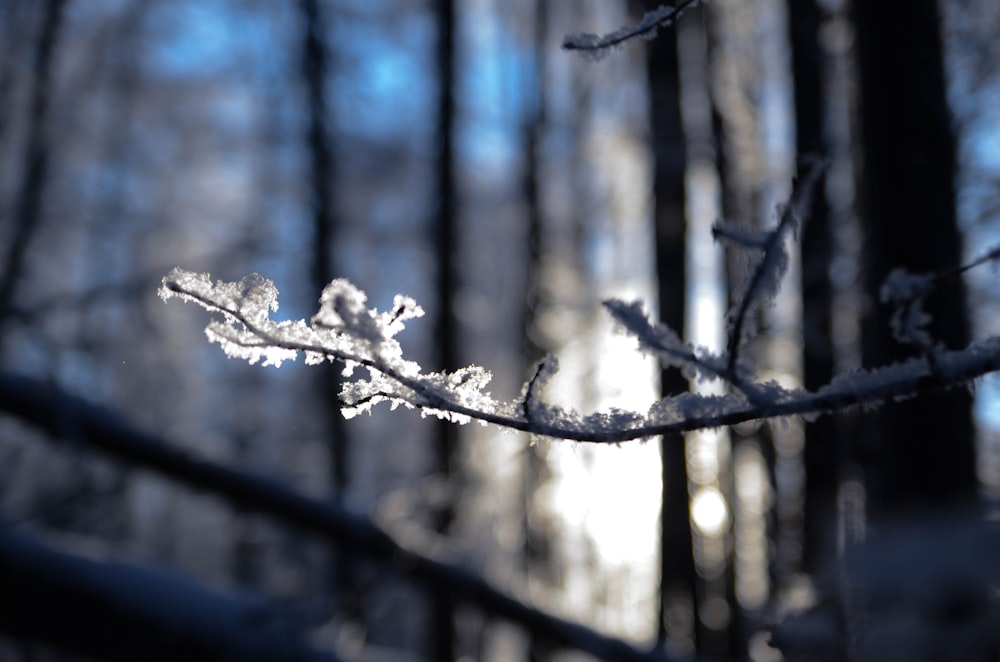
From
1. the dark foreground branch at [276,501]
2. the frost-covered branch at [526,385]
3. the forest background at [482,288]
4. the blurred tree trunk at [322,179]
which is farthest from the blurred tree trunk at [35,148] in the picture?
the frost-covered branch at [526,385]

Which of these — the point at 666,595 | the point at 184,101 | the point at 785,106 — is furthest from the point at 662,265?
the point at 184,101

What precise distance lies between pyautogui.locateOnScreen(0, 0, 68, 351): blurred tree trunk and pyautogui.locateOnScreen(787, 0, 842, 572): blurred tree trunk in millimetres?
5318

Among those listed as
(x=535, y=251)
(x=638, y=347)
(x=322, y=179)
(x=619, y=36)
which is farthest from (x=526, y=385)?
(x=535, y=251)

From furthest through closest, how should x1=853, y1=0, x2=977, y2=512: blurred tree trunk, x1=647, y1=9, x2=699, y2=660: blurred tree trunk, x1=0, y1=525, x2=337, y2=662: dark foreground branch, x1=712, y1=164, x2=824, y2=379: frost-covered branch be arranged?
x1=647, y1=9, x2=699, y2=660: blurred tree trunk < x1=853, y1=0, x2=977, y2=512: blurred tree trunk < x1=0, y1=525, x2=337, y2=662: dark foreground branch < x1=712, y1=164, x2=824, y2=379: frost-covered branch

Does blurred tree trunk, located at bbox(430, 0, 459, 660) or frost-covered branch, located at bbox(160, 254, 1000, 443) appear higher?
blurred tree trunk, located at bbox(430, 0, 459, 660)

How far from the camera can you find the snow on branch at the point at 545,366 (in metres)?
0.82

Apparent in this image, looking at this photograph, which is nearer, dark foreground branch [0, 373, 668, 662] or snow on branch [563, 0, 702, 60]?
snow on branch [563, 0, 702, 60]

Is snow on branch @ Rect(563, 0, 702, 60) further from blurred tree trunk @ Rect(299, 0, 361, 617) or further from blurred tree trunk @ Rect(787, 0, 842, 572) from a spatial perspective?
blurred tree trunk @ Rect(299, 0, 361, 617)

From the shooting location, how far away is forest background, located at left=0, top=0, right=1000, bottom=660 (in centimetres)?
243

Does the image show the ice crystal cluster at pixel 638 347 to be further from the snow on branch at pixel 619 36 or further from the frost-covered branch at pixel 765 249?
the snow on branch at pixel 619 36

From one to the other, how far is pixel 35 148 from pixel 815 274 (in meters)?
6.20

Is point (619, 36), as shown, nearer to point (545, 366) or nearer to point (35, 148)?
point (545, 366)

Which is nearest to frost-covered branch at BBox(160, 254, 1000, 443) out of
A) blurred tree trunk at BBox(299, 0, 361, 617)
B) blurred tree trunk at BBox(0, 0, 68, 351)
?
blurred tree trunk at BBox(0, 0, 68, 351)

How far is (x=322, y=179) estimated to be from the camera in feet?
24.7
